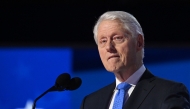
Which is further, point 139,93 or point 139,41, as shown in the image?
point 139,41

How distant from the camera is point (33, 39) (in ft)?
14.6

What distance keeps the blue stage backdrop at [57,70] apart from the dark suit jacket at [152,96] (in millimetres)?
1264

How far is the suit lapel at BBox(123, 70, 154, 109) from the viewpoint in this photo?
243cm

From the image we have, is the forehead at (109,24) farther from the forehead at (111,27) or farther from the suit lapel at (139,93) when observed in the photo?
the suit lapel at (139,93)

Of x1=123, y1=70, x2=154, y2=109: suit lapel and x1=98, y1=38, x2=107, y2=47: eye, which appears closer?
x1=123, y1=70, x2=154, y2=109: suit lapel

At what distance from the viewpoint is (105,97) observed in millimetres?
2650

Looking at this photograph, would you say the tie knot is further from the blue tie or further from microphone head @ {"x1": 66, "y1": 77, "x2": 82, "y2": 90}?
microphone head @ {"x1": 66, "y1": 77, "x2": 82, "y2": 90}

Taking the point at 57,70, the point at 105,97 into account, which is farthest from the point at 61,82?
the point at 57,70

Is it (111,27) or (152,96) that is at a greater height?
(111,27)

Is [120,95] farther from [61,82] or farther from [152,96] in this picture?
[61,82]

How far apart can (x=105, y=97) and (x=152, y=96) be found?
1.08 ft

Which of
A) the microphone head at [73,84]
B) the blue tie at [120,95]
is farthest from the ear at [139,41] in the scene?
the microphone head at [73,84]

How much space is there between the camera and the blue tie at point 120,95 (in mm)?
2496

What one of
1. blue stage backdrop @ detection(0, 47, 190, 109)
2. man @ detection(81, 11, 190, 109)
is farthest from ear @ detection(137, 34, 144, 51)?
blue stage backdrop @ detection(0, 47, 190, 109)
